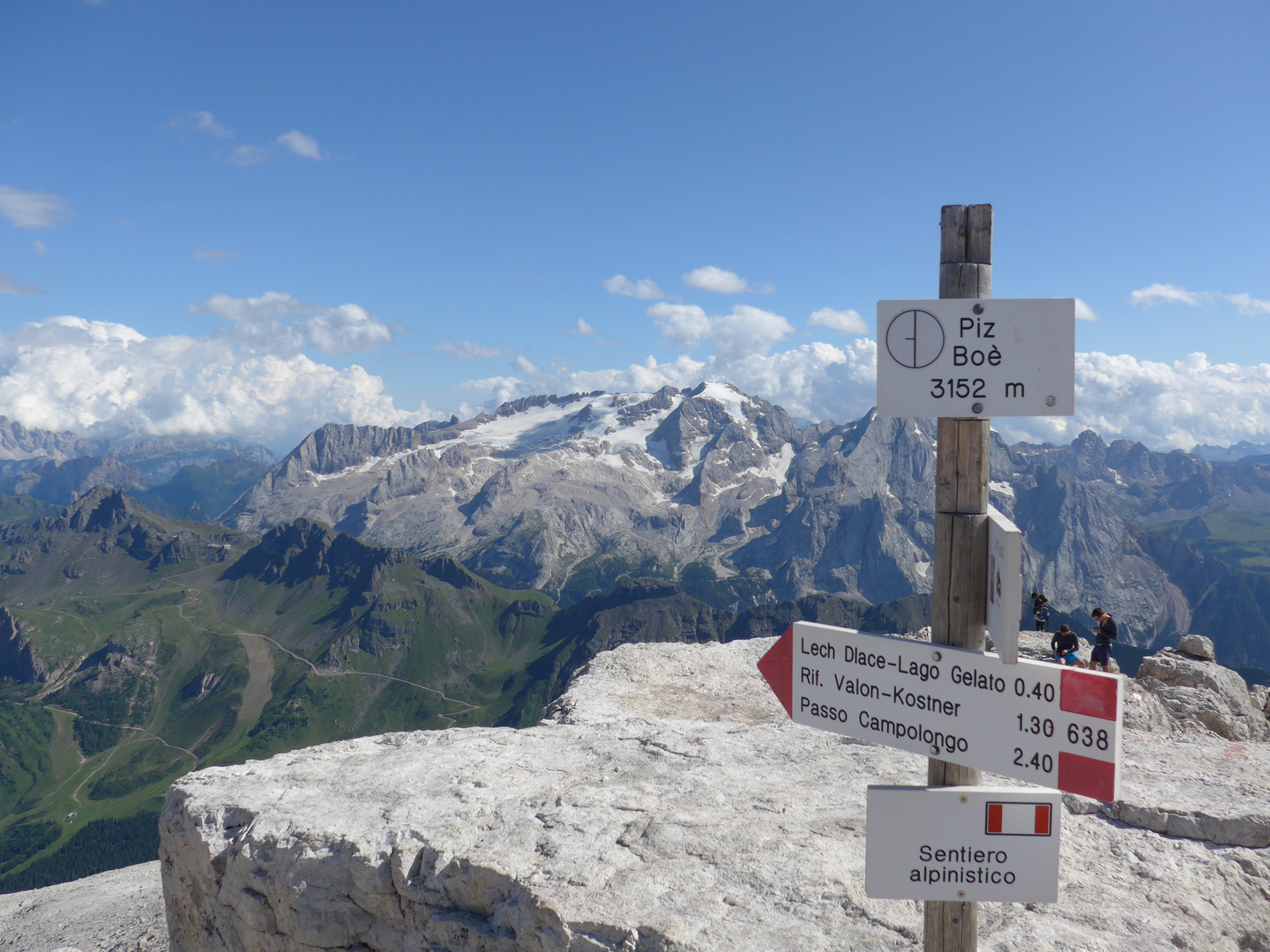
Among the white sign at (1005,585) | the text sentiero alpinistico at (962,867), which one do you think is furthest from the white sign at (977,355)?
the text sentiero alpinistico at (962,867)

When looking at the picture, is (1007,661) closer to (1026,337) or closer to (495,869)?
(1026,337)

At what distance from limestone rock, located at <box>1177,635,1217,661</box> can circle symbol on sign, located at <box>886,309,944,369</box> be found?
2600cm

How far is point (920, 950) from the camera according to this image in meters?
9.23

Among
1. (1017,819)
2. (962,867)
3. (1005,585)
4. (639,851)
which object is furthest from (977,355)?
(639,851)

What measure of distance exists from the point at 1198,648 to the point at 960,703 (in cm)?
2683

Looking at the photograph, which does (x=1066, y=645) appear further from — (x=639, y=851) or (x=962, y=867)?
(x=962, y=867)

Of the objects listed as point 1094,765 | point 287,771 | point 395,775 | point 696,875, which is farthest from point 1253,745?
point 287,771

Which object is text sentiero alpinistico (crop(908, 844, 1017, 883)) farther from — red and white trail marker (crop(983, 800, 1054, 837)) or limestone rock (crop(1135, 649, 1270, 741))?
limestone rock (crop(1135, 649, 1270, 741))

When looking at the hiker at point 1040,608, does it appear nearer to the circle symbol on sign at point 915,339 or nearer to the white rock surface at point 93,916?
the circle symbol on sign at point 915,339

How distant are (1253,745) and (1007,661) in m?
16.0

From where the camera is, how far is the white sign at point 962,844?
19.4 ft

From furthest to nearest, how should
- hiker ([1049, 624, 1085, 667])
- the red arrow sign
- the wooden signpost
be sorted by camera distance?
hiker ([1049, 624, 1085, 667]), the red arrow sign, the wooden signpost

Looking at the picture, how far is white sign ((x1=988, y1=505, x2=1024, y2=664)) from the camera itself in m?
5.07

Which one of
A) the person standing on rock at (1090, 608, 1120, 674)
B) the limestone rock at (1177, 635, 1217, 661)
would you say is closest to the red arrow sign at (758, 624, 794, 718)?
the person standing on rock at (1090, 608, 1120, 674)
